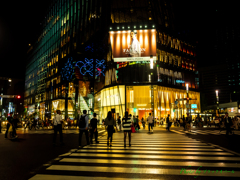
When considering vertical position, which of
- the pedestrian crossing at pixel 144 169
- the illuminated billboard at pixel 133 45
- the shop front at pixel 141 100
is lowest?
the pedestrian crossing at pixel 144 169

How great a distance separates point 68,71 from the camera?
63000mm

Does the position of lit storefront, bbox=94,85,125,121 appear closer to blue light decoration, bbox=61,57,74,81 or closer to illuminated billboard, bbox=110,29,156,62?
illuminated billboard, bbox=110,29,156,62

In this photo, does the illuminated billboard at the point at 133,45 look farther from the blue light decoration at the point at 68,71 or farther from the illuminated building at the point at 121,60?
the blue light decoration at the point at 68,71

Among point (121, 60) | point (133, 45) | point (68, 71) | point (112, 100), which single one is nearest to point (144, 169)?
point (121, 60)

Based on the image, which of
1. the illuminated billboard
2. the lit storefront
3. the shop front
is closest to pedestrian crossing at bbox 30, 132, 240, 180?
the illuminated billboard

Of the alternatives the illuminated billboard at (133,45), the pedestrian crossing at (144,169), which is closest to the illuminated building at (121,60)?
the illuminated billboard at (133,45)

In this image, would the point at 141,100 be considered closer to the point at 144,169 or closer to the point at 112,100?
the point at 112,100

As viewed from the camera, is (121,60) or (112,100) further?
(112,100)

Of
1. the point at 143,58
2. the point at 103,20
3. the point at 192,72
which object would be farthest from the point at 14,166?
the point at 192,72

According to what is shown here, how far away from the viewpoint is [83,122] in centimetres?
1161

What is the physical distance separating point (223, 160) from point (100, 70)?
5156cm

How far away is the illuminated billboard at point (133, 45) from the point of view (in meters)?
35.3

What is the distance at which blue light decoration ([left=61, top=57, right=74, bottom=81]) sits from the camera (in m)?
61.1

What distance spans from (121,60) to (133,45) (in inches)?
129
